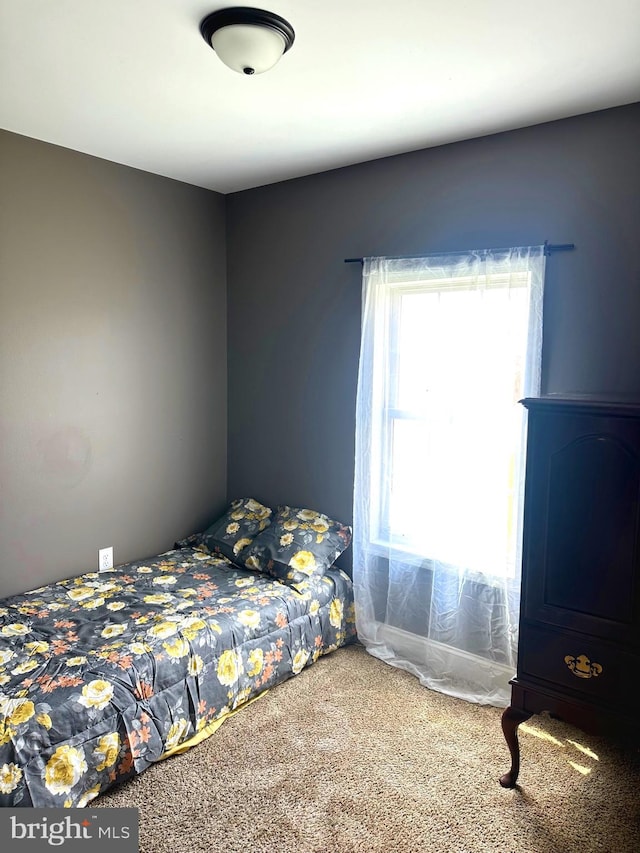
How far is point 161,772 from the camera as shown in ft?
7.08

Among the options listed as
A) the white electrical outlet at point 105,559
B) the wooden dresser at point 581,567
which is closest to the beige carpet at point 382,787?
the wooden dresser at point 581,567

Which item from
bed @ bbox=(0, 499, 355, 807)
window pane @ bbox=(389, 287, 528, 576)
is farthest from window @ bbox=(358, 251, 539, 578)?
bed @ bbox=(0, 499, 355, 807)

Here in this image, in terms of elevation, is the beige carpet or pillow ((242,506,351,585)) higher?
pillow ((242,506,351,585))

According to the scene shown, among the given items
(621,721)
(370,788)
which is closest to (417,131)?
(621,721)

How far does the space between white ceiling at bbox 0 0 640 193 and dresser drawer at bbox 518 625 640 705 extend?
6.10 feet

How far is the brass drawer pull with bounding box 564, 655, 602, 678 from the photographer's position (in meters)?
1.89

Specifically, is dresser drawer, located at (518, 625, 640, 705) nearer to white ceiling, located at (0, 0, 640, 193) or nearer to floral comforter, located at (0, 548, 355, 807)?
floral comforter, located at (0, 548, 355, 807)

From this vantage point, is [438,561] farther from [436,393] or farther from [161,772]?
[161,772]

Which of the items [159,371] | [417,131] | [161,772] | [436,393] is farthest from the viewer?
[159,371]

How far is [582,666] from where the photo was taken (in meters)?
1.92

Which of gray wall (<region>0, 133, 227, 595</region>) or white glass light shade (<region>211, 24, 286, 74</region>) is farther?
gray wall (<region>0, 133, 227, 595</region>)

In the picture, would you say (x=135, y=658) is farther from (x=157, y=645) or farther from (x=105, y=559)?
(x=105, y=559)

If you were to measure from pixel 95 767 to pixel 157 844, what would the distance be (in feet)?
1.06

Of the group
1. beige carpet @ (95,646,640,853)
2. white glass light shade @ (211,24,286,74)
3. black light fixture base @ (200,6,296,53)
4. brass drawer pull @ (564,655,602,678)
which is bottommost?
beige carpet @ (95,646,640,853)
